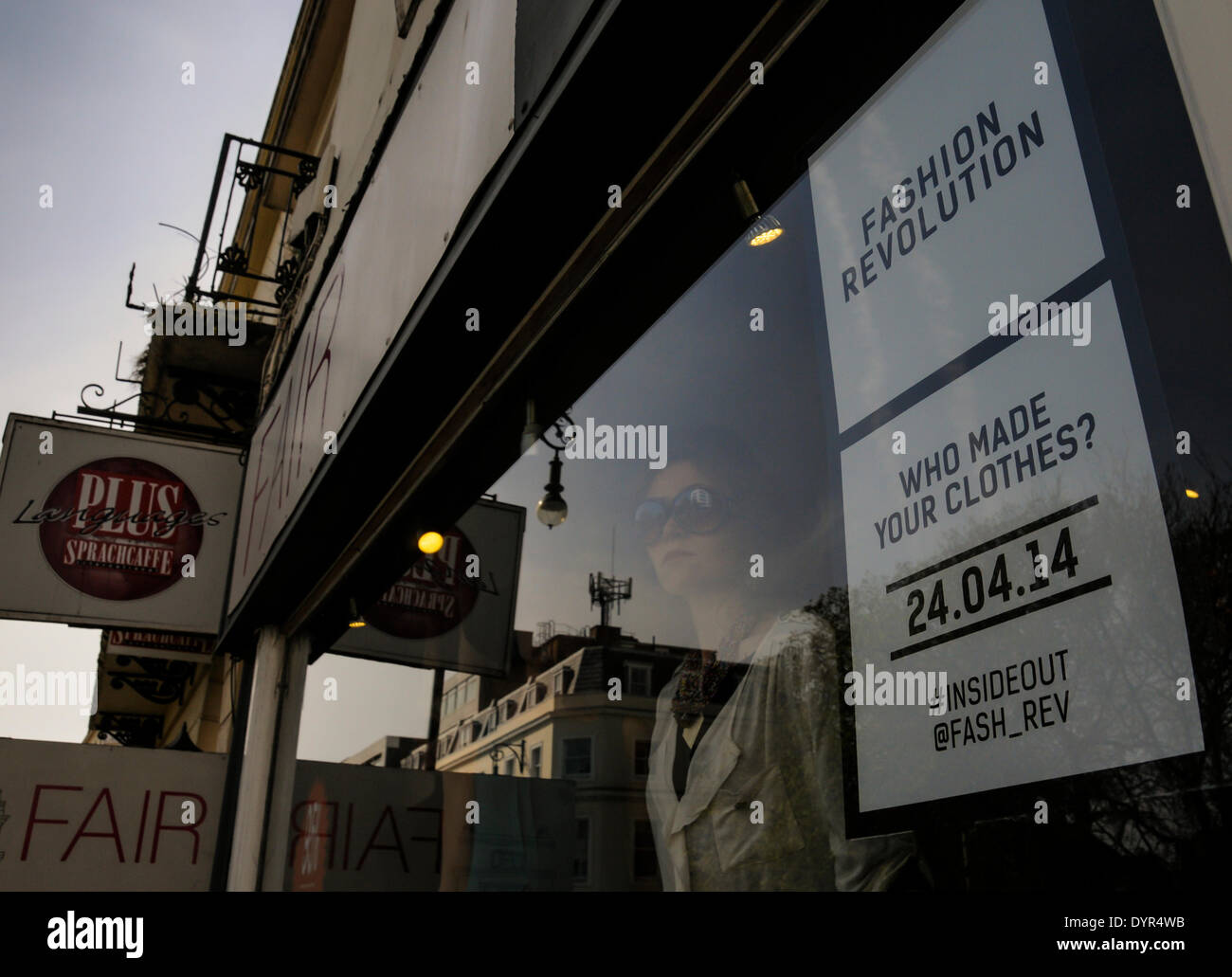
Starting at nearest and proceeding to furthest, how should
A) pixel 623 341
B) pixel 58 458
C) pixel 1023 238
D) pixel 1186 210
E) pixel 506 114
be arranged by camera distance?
pixel 1186 210 → pixel 1023 238 → pixel 506 114 → pixel 623 341 → pixel 58 458

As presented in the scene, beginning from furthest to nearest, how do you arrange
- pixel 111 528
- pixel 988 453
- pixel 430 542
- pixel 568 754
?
pixel 111 528, pixel 430 542, pixel 568 754, pixel 988 453

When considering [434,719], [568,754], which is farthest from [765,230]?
[434,719]

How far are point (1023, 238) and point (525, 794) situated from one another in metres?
1.87

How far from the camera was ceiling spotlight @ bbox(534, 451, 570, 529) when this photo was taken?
2.63 m

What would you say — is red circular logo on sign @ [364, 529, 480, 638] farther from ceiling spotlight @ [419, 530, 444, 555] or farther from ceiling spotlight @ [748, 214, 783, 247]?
ceiling spotlight @ [748, 214, 783, 247]

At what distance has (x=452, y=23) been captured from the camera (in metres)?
2.49

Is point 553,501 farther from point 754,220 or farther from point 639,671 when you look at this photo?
point 754,220

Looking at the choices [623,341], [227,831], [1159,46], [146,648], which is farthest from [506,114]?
[146,648]

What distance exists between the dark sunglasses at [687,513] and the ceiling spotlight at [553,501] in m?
0.36

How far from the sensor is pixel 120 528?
4.58 meters

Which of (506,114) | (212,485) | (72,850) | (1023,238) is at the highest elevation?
(212,485)

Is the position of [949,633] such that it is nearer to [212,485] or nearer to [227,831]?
[227,831]

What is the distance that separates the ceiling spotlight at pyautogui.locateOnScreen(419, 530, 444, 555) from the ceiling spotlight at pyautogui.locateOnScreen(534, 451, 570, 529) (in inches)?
27.0

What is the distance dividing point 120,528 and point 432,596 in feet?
6.22
